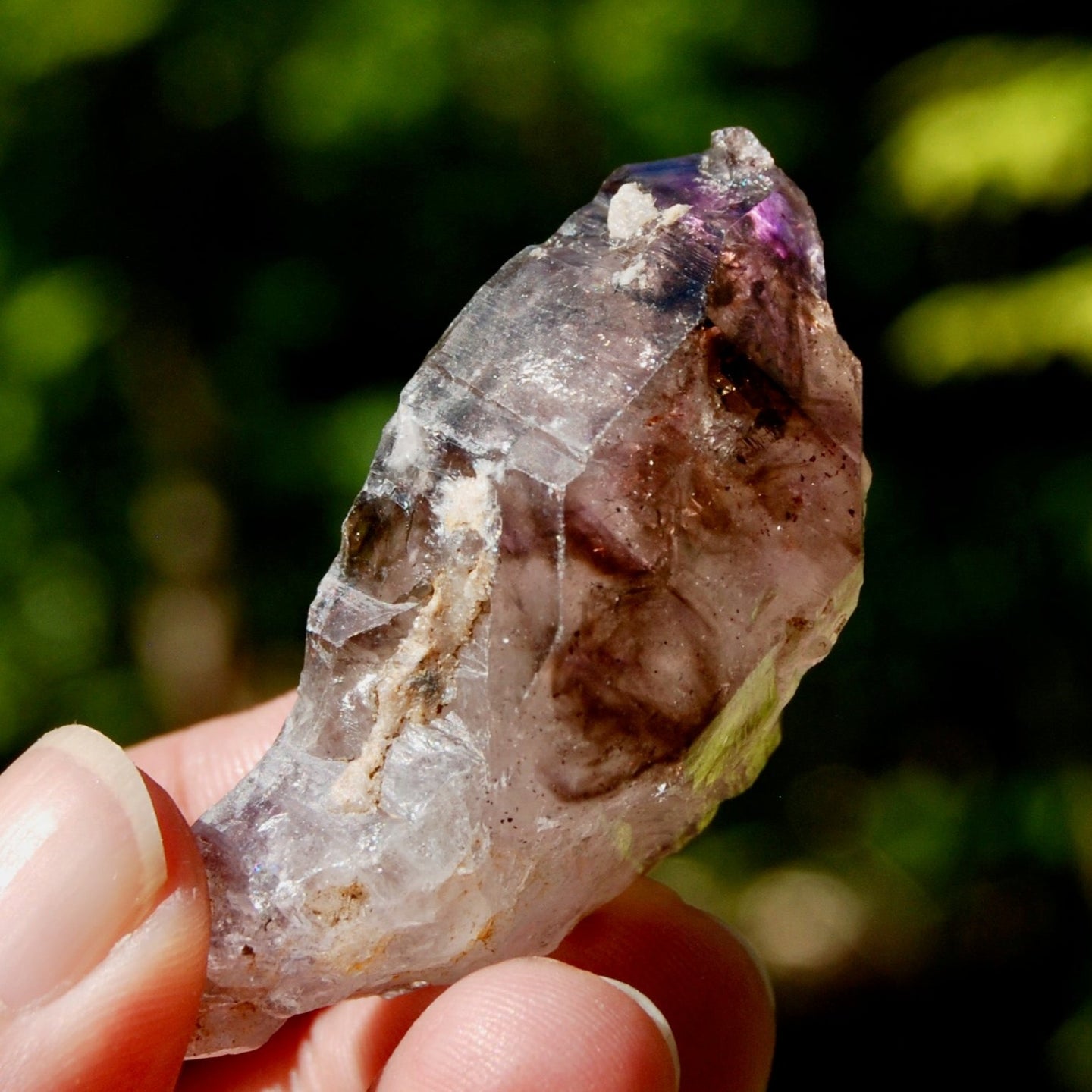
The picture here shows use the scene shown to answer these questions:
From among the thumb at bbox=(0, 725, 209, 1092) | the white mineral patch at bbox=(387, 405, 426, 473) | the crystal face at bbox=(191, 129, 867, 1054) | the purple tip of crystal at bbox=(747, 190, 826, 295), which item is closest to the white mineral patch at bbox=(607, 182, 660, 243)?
the crystal face at bbox=(191, 129, 867, 1054)

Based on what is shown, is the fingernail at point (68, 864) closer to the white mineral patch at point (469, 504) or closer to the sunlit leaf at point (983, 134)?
the white mineral patch at point (469, 504)

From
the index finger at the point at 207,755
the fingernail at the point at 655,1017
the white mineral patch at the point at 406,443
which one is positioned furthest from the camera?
the index finger at the point at 207,755

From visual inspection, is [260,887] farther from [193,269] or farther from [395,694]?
[193,269]

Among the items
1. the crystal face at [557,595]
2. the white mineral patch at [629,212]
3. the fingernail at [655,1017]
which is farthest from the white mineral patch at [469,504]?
the fingernail at [655,1017]

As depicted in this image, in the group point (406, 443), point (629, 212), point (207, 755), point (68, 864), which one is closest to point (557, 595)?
point (406, 443)

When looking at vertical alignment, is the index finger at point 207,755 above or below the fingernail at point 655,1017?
below

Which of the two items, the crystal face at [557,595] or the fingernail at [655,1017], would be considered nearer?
the crystal face at [557,595]

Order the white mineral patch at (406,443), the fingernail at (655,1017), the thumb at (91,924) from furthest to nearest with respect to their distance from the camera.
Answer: the fingernail at (655,1017), the white mineral patch at (406,443), the thumb at (91,924)
